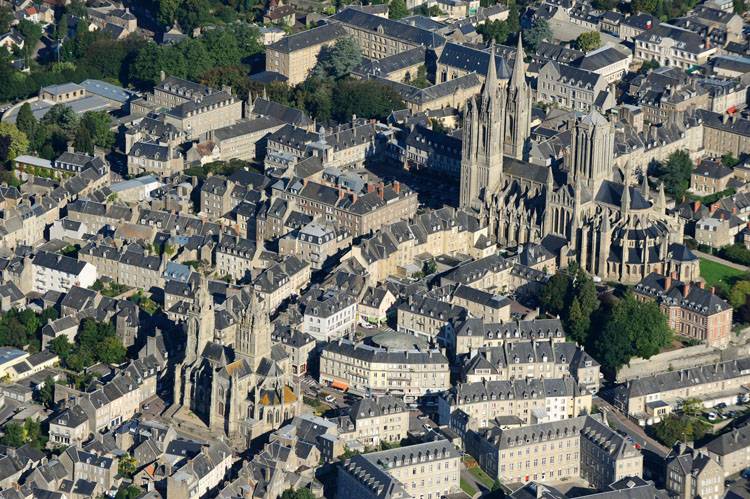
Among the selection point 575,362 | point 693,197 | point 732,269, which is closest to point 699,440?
point 575,362

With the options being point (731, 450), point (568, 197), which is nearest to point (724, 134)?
point (568, 197)

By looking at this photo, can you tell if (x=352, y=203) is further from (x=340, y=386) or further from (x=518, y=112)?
(x=340, y=386)

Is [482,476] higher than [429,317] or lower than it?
lower

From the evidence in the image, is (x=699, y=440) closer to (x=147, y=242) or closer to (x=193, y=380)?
(x=193, y=380)

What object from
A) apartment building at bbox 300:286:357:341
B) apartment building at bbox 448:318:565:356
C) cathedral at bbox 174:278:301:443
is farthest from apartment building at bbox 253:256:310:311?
apartment building at bbox 448:318:565:356

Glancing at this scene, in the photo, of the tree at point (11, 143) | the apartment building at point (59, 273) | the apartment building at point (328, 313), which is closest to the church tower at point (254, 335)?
the apartment building at point (328, 313)

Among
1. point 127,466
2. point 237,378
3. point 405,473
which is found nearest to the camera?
point 405,473

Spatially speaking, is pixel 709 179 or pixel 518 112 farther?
pixel 709 179
